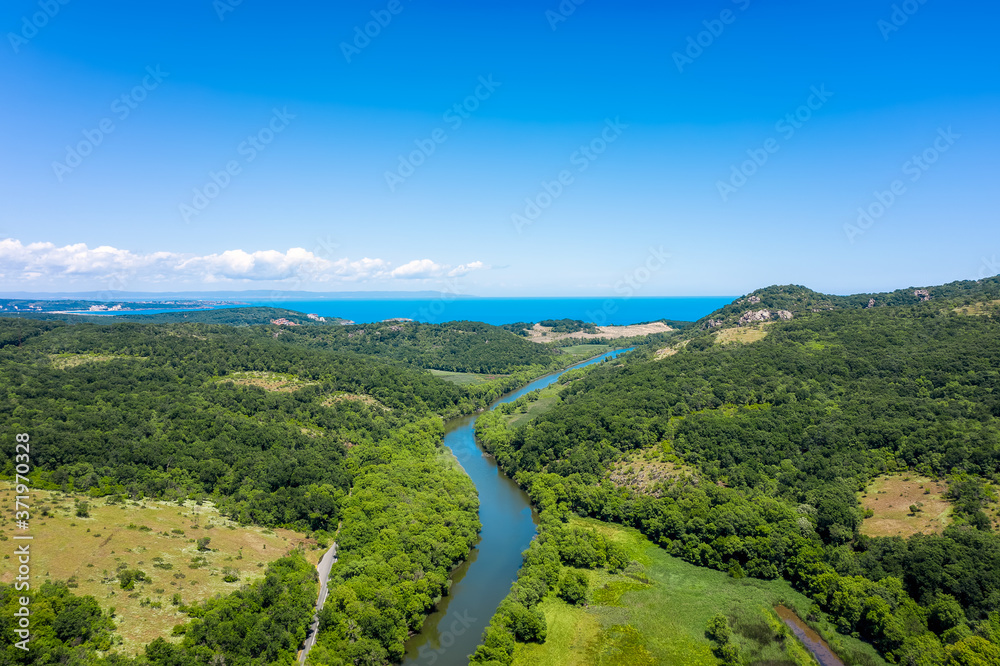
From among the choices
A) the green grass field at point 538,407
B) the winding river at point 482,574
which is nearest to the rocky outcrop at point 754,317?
the green grass field at point 538,407

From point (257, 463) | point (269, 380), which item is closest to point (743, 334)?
point (257, 463)

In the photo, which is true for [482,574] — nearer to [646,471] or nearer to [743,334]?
[646,471]

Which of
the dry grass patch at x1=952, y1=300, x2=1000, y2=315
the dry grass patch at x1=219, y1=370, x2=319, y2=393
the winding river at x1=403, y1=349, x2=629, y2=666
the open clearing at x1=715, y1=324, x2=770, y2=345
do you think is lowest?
the winding river at x1=403, y1=349, x2=629, y2=666

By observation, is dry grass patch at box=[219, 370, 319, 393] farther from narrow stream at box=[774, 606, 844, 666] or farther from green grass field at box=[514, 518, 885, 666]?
narrow stream at box=[774, 606, 844, 666]

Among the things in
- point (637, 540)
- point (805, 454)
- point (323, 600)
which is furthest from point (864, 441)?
point (323, 600)

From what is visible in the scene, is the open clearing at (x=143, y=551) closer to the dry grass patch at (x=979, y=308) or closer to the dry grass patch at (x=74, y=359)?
the dry grass patch at (x=74, y=359)

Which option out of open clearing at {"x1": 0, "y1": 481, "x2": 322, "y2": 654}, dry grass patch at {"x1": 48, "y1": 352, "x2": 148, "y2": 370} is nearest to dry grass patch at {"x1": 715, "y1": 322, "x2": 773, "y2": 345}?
open clearing at {"x1": 0, "y1": 481, "x2": 322, "y2": 654}

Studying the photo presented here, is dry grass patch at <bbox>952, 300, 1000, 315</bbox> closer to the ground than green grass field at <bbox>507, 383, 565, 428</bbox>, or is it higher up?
higher up
